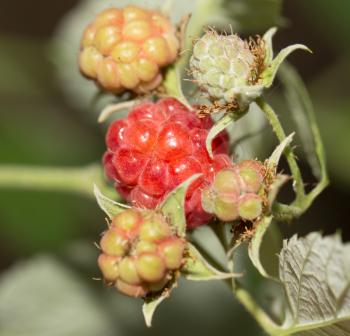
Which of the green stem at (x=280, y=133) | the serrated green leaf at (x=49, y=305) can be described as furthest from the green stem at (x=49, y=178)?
the green stem at (x=280, y=133)

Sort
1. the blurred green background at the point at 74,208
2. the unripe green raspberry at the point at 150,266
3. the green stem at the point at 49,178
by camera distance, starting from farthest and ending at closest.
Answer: the blurred green background at the point at 74,208
the green stem at the point at 49,178
the unripe green raspberry at the point at 150,266

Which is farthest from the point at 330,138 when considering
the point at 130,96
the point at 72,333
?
the point at 130,96

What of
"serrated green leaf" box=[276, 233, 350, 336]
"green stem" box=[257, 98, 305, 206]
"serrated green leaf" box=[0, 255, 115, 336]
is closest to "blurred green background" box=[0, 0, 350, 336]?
"serrated green leaf" box=[0, 255, 115, 336]

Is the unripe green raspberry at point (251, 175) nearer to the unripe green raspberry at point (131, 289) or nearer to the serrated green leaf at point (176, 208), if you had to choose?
the serrated green leaf at point (176, 208)

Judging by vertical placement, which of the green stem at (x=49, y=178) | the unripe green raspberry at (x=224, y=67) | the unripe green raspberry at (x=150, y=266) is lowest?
the green stem at (x=49, y=178)

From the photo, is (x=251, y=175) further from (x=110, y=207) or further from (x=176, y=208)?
(x=110, y=207)

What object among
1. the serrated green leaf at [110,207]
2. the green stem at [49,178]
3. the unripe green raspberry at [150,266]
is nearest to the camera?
the unripe green raspberry at [150,266]

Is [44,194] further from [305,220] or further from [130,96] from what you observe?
[130,96]
